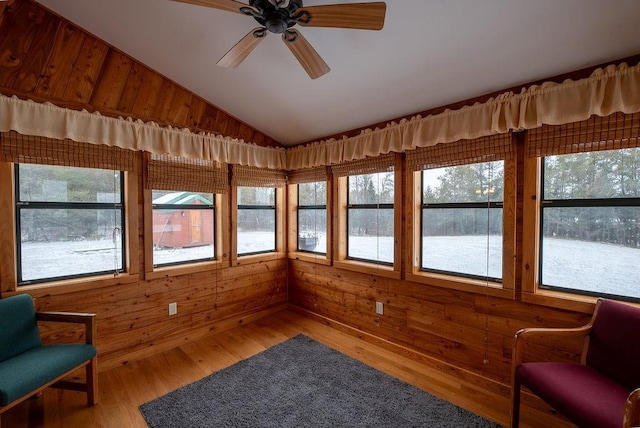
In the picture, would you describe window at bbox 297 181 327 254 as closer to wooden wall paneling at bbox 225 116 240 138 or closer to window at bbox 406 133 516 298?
wooden wall paneling at bbox 225 116 240 138

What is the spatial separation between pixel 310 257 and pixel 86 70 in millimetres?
2968

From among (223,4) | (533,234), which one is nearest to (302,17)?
(223,4)

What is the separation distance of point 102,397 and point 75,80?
259cm

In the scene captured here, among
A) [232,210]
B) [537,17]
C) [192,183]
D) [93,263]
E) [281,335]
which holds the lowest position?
[281,335]

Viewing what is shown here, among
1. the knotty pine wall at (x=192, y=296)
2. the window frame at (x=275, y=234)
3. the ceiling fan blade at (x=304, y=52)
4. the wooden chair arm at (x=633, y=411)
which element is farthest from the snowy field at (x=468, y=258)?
the ceiling fan blade at (x=304, y=52)

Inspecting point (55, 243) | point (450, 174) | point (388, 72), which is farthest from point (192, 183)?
point (450, 174)

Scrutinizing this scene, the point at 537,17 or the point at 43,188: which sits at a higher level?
the point at 537,17

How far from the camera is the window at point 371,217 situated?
9.95ft

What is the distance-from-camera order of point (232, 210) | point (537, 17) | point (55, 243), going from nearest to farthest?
point (537, 17), point (55, 243), point (232, 210)

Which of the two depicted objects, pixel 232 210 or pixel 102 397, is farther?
pixel 232 210

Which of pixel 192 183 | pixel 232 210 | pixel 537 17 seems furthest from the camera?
pixel 232 210

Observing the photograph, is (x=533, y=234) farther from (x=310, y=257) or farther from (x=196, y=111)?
(x=196, y=111)

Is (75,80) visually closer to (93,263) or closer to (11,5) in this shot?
(11,5)

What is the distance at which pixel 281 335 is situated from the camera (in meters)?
3.21
